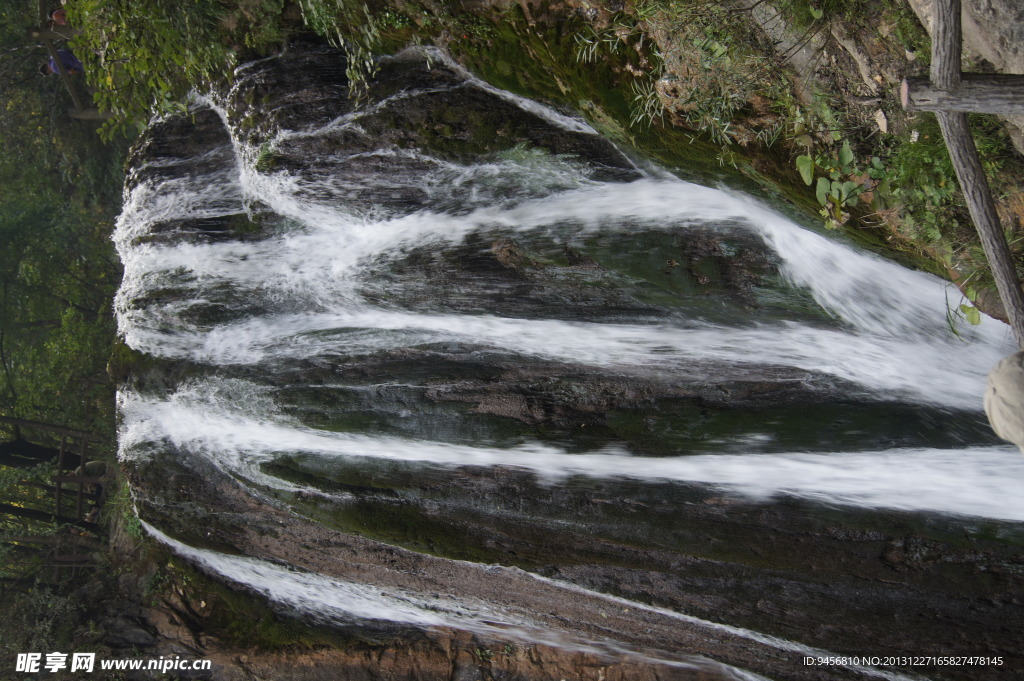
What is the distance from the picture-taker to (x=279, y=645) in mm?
7059

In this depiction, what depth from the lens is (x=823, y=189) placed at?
3969mm

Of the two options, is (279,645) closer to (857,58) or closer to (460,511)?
(460,511)

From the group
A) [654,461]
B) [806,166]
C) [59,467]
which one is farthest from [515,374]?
[59,467]

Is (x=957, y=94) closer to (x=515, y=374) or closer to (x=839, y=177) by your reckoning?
(x=839, y=177)

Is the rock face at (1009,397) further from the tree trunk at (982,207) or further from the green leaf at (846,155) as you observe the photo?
the green leaf at (846,155)

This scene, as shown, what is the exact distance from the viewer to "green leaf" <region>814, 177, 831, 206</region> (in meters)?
3.94

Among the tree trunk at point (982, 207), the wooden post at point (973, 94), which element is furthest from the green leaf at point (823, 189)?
the wooden post at point (973, 94)

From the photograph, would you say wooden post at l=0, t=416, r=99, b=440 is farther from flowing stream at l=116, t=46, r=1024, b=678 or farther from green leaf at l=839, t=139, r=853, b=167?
green leaf at l=839, t=139, r=853, b=167

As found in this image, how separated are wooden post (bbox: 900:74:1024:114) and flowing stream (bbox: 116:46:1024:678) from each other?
73.4 inches

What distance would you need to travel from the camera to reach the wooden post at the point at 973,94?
7.95 ft

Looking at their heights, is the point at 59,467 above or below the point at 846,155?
below

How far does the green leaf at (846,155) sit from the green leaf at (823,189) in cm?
13

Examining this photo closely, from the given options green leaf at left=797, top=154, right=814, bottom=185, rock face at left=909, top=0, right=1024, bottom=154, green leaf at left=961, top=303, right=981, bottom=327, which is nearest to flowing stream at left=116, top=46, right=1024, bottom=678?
green leaf at left=961, top=303, right=981, bottom=327

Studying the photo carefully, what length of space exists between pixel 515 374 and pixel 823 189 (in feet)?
7.66
